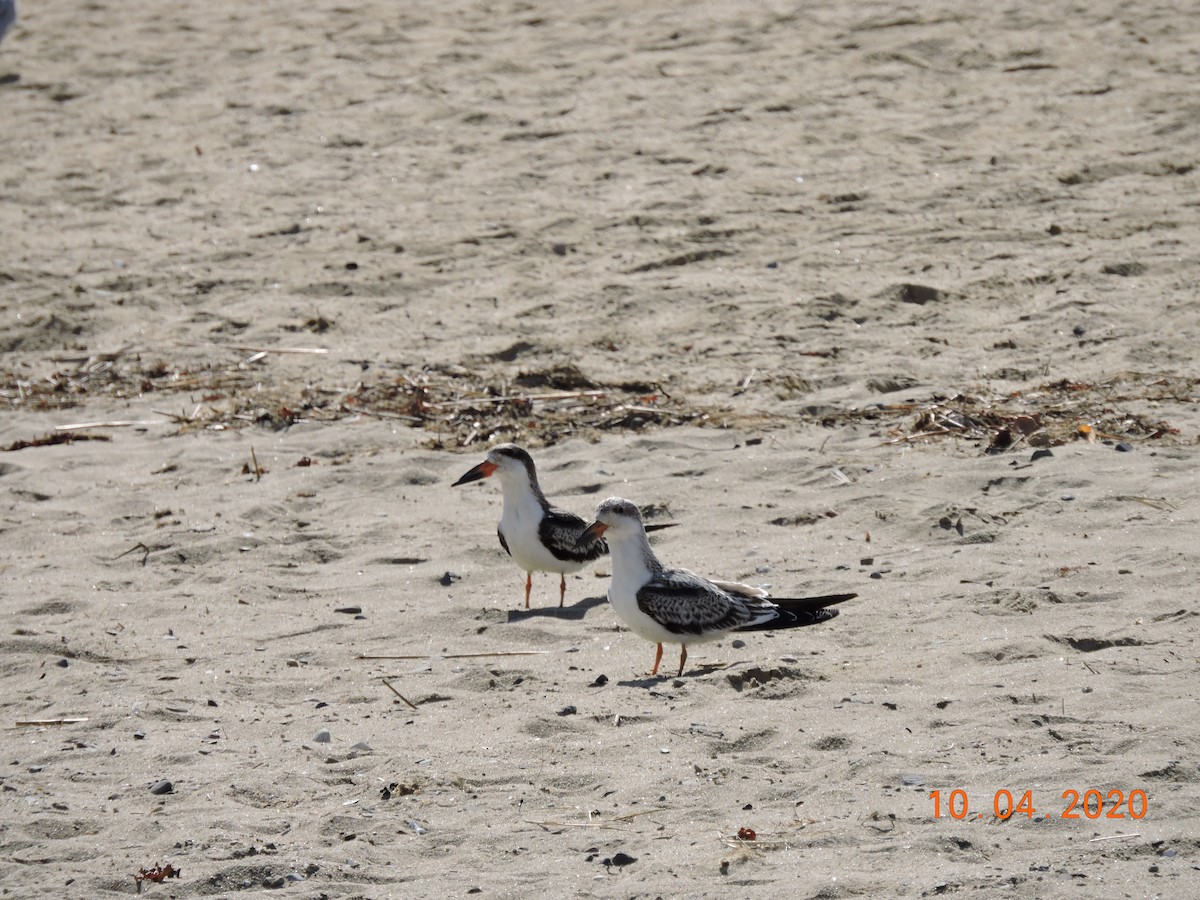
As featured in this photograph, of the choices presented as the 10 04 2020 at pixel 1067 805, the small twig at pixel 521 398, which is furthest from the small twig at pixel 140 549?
the 10 04 2020 at pixel 1067 805

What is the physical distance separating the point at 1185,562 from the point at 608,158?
6.63 m

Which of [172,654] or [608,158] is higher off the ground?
[608,158]

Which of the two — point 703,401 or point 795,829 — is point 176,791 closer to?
point 795,829

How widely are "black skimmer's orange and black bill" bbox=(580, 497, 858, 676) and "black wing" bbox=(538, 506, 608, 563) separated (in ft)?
2.08

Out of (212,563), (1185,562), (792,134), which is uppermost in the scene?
(792,134)

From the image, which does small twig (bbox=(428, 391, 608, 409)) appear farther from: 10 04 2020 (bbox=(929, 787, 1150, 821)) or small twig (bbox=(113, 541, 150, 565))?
10 04 2020 (bbox=(929, 787, 1150, 821))

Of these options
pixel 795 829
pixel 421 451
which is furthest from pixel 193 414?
pixel 795 829

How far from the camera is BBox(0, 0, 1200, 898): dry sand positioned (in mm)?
4801

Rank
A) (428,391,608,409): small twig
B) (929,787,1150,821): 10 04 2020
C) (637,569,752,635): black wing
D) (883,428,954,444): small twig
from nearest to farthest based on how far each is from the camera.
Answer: (929,787,1150,821): 10 04 2020, (637,569,752,635): black wing, (883,428,954,444): small twig, (428,391,608,409): small twig

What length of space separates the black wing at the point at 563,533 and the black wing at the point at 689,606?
0.81m

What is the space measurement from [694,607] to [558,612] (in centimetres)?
94

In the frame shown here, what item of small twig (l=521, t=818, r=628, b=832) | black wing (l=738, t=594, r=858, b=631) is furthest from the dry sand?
black wing (l=738, t=594, r=858, b=631)

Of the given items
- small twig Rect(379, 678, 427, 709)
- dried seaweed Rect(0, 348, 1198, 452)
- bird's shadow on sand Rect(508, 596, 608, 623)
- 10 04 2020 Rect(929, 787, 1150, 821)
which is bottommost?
bird's shadow on sand Rect(508, 596, 608, 623)

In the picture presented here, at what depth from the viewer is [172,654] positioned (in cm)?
632
